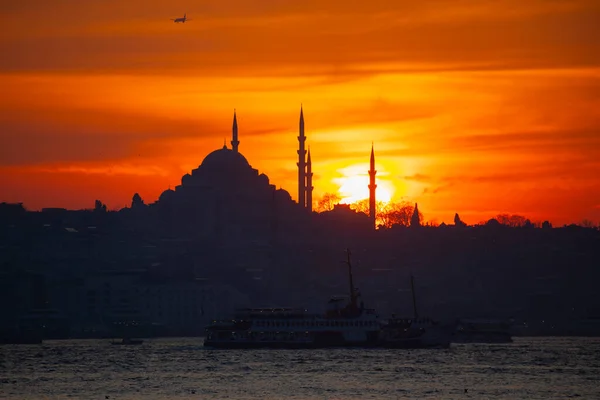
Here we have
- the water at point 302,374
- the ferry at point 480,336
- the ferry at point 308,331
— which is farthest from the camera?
the ferry at point 480,336

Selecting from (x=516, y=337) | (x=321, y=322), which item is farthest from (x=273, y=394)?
(x=516, y=337)

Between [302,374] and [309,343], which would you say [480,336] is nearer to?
[309,343]

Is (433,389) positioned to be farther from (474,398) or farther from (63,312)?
(63,312)

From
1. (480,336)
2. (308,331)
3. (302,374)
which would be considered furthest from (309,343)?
(480,336)

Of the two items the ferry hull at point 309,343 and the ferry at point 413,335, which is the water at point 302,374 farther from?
the ferry at point 413,335

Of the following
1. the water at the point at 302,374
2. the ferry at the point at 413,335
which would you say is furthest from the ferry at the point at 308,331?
the water at the point at 302,374

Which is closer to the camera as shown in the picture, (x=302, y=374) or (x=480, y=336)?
(x=302, y=374)

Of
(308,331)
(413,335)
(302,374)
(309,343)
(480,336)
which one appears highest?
(480,336)
